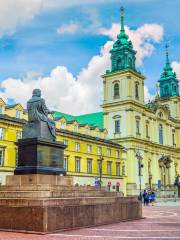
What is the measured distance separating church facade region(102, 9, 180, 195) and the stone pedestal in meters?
51.0

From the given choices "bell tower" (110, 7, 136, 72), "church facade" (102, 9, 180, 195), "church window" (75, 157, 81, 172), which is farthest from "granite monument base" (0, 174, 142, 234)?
"bell tower" (110, 7, 136, 72)

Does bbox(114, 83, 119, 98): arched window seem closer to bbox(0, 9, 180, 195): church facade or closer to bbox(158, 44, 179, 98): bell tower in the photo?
bbox(0, 9, 180, 195): church facade

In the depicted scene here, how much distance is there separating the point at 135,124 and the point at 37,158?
58.1 metres

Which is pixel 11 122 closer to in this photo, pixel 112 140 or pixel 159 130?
pixel 112 140

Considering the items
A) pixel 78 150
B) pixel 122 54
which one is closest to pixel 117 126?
pixel 122 54

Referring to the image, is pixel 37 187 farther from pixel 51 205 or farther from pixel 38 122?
pixel 38 122

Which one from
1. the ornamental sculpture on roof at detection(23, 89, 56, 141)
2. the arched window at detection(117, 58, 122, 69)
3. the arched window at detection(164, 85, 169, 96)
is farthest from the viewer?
the arched window at detection(164, 85, 169, 96)

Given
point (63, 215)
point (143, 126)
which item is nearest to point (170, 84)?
point (143, 126)

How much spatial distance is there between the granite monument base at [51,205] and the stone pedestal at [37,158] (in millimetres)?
364

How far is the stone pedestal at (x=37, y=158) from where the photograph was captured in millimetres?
15863

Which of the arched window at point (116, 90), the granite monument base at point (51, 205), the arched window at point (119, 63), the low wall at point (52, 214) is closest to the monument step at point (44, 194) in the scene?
the granite monument base at point (51, 205)

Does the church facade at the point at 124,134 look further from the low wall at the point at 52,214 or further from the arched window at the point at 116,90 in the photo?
the low wall at the point at 52,214

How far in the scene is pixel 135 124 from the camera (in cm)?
7288

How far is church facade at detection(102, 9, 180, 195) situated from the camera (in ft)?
233
